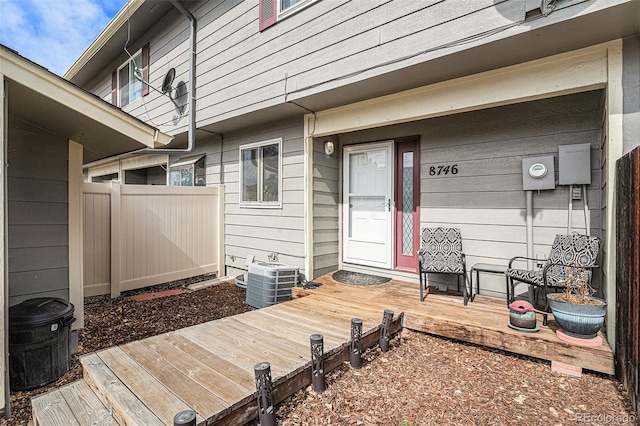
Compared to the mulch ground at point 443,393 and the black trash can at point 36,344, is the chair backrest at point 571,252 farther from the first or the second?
the black trash can at point 36,344

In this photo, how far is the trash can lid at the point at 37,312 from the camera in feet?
8.07

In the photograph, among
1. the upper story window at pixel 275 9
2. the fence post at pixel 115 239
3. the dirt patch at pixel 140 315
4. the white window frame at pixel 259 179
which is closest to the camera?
the dirt patch at pixel 140 315

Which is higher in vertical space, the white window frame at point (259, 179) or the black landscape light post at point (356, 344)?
the white window frame at point (259, 179)

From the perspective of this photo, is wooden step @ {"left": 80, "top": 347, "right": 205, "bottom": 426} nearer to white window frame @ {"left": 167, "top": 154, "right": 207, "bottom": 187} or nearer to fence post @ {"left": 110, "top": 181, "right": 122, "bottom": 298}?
fence post @ {"left": 110, "top": 181, "right": 122, "bottom": 298}

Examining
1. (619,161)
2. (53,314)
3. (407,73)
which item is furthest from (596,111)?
(53,314)

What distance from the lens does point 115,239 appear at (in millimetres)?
4871

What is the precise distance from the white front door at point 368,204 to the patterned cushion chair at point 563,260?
1.97 m

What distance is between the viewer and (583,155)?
3.38 metres

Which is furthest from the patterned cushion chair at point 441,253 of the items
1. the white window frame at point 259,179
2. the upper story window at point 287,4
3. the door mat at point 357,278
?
the upper story window at point 287,4

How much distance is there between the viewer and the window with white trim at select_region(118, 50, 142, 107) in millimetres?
7703

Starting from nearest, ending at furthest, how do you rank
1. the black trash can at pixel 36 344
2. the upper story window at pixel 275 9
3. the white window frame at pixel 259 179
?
1. the black trash can at pixel 36 344
2. the upper story window at pixel 275 9
3. the white window frame at pixel 259 179

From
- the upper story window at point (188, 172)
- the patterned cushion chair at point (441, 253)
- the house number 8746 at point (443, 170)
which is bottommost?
the patterned cushion chair at point (441, 253)

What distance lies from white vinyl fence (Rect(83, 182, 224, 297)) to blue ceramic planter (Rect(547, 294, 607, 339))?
5.34 meters

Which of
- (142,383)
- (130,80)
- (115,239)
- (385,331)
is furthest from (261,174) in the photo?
(130,80)
